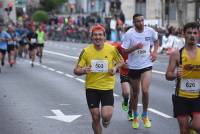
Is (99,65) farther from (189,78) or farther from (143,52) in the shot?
(143,52)

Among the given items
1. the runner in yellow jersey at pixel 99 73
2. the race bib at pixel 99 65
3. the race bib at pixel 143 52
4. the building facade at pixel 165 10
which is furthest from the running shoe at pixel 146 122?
the building facade at pixel 165 10

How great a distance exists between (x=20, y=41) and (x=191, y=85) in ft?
93.2

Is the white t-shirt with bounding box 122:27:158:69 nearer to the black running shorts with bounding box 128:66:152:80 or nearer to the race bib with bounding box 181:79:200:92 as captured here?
the black running shorts with bounding box 128:66:152:80

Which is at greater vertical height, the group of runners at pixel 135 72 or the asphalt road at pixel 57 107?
the group of runners at pixel 135 72

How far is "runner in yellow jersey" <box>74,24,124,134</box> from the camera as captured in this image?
957 centimetres

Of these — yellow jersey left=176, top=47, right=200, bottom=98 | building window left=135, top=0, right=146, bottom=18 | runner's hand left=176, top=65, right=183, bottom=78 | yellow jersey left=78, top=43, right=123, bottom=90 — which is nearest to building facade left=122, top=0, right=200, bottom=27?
building window left=135, top=0, right=146, bottom=18

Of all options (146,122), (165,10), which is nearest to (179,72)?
(146,122)

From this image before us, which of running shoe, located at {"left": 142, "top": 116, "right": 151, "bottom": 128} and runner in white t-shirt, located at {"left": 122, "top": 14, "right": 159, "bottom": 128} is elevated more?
runner in white t-shirt, located at {"left": 122, "top": 14, "right": 159, "bottom": 128}

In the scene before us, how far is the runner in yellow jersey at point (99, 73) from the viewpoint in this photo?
31.4 feet

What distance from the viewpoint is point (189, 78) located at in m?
8.43

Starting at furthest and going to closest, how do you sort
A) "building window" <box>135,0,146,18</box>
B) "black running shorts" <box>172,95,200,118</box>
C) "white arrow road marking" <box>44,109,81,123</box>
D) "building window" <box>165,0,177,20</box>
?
"building window" <box>135,0,146,18</box>, "building window" <box>165,0,177,20</box>, "white arrow road marking" <box>44,109,81,123</box>, "black running shorts" <box>172,95,200,118</box>

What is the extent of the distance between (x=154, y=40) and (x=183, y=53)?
12.3 feet

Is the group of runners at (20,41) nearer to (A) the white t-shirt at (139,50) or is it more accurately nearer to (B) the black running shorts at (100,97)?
(A) the white t-shirt at (139,50)

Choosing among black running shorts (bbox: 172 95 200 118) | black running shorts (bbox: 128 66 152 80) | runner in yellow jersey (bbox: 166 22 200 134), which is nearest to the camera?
runner in yellow jersey (bbox: 166 22 200 134)
